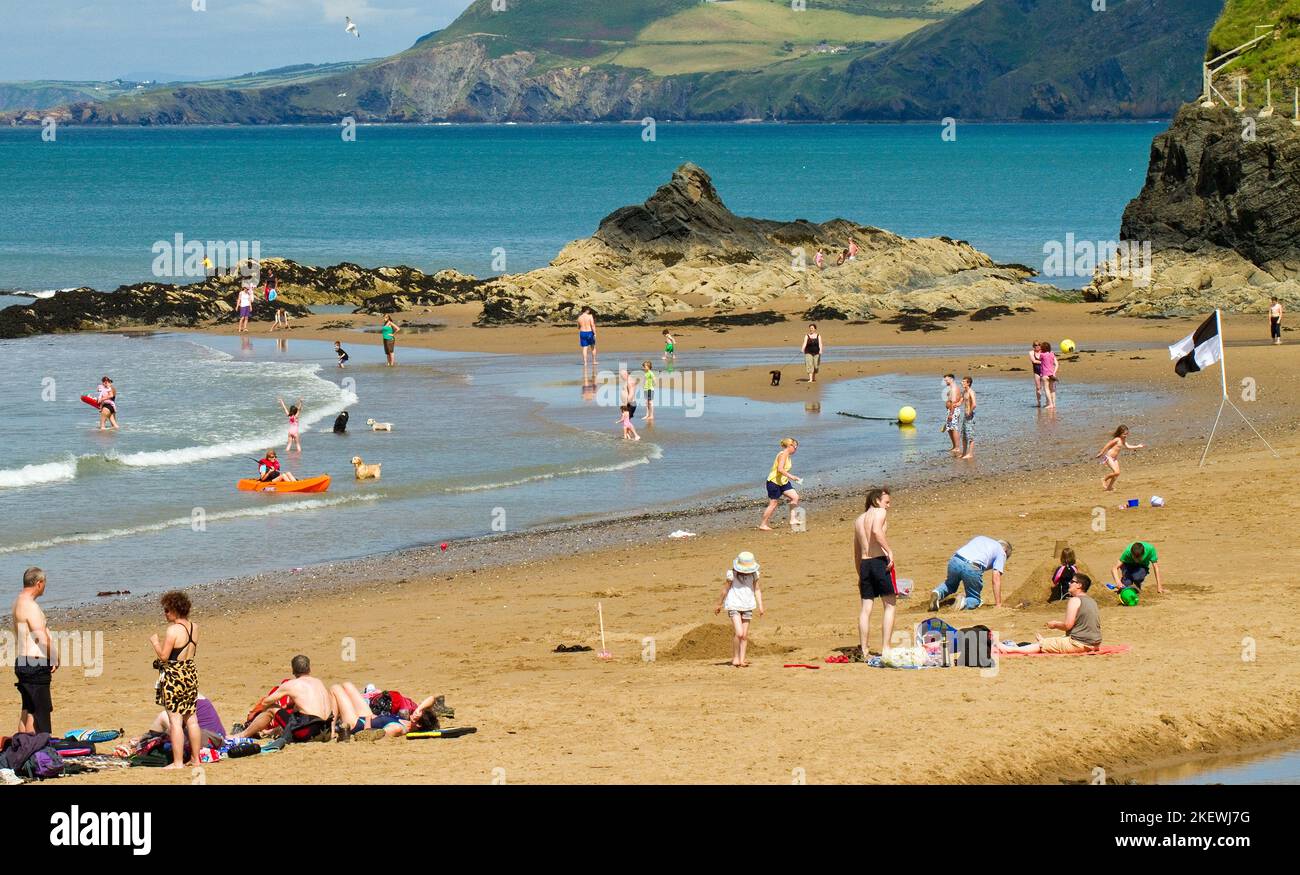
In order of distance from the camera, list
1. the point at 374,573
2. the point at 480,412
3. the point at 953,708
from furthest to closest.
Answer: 1. the point at 480,412
2. the point at 374,573
3. the point at 953,708

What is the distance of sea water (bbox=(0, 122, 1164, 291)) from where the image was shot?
A: 80.0m

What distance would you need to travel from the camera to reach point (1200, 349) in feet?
80.3

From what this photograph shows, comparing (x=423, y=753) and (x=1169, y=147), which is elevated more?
(x=1169, y=147)

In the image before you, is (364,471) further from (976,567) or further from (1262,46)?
(1262,46)

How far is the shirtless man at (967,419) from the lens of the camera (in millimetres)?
26578

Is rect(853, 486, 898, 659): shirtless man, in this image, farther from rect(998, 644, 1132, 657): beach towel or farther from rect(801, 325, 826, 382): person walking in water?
rect(801, 325, 826, 382): person walking in water

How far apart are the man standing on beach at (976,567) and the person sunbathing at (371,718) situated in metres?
5.96

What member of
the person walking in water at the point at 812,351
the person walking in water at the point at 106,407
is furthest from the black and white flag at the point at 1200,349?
the person walking in water at the point at 106,407

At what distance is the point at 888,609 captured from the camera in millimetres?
14570

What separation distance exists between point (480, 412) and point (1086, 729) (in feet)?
73.0

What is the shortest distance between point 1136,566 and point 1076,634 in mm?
2237

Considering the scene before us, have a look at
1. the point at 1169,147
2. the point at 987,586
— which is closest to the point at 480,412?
the point at 987,586

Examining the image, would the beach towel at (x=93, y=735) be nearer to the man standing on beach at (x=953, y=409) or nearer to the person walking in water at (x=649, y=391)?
the man standing on beach at (x=953, y=409)
